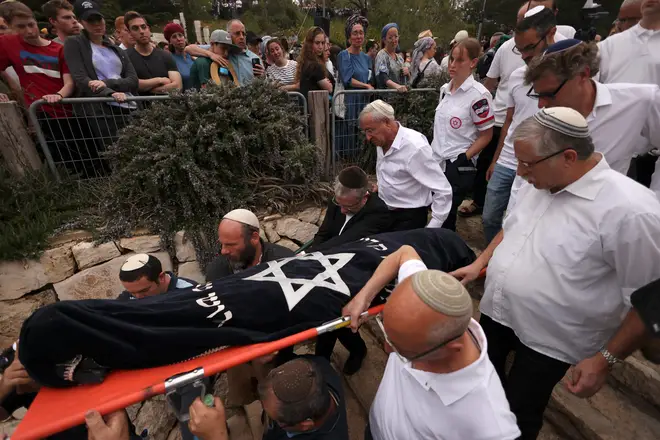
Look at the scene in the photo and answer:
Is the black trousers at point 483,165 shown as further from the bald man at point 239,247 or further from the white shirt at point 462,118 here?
the bald man at point 239,247

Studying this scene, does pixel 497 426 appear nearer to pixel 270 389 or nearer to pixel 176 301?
pixel 270 389

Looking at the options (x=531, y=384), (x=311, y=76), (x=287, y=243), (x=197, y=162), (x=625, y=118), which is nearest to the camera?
(x=531, y=384)

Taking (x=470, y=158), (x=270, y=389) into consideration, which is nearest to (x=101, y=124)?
(x=270, y=389)

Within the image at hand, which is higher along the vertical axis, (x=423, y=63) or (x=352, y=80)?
(x=423, y=63)

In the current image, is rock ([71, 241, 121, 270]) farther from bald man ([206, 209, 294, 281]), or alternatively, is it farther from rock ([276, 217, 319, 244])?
rock ([276, 217, 319, 244])

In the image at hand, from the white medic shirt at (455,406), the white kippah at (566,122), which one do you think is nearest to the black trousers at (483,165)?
the white kippah at (566,122)

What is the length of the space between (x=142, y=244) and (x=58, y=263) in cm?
80

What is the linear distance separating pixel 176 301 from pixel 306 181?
267 centimetres

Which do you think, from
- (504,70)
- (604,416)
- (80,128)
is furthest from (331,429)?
(80,128)

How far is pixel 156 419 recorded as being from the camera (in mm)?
3277

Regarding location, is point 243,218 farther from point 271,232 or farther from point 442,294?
point 442,294

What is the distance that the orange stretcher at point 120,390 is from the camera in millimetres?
1397

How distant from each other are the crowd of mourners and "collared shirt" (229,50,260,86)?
144cm

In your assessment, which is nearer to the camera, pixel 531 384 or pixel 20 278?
pixel 531 384
